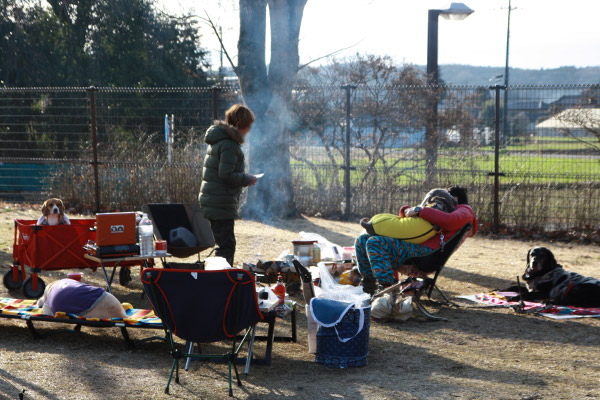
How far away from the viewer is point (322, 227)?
11000 millimetres

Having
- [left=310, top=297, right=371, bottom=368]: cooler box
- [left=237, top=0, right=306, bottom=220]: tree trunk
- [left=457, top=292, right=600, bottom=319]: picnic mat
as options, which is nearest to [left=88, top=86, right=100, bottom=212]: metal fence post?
[left=237, top=0, right=306, bottom=220]: tree trunk

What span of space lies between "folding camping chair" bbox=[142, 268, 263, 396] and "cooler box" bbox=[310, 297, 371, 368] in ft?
2.06

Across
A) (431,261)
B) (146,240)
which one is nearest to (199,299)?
(146,240)

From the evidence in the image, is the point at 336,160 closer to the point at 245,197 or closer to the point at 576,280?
the point at 245,197

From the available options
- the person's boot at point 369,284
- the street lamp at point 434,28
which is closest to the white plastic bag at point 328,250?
the person's boot at point 369,284

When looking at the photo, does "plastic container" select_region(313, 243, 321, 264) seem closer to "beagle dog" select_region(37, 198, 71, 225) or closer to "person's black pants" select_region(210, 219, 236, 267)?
"person's black pants" select_region(210, 219, 236, 267)

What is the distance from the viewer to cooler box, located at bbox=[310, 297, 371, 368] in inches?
182

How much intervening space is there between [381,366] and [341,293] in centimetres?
58

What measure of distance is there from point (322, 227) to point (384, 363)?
6.26 m

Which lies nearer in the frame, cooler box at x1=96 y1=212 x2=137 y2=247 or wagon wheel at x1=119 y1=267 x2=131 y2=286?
cooler box at x1=96 y1=212 x2=137 y2=247

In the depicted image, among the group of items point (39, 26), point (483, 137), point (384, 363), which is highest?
point (39, 26)

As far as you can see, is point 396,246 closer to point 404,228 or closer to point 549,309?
point 404,228

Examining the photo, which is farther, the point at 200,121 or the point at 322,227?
the point at 200,121

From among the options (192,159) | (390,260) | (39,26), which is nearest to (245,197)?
(192,159)
